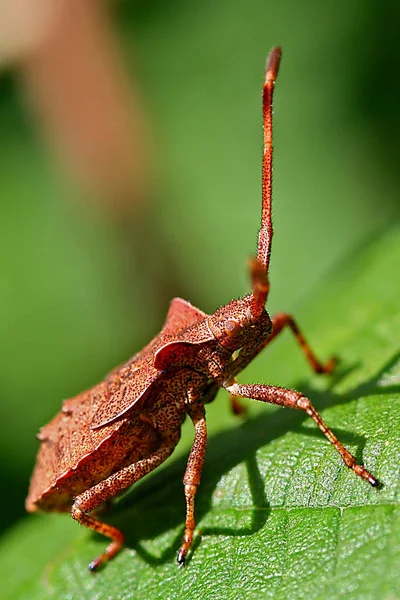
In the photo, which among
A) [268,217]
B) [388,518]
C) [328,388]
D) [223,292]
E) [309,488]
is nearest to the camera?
[388,518]

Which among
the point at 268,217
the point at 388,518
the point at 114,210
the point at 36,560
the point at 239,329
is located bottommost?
the point at 388,518

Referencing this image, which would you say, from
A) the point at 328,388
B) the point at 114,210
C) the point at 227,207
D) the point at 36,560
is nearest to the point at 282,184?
the point at 227,207

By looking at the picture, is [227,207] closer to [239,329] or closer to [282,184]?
[282,184]

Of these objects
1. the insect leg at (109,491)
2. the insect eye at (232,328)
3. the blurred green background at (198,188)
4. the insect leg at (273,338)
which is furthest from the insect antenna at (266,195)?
the blurred green background at (198,188)

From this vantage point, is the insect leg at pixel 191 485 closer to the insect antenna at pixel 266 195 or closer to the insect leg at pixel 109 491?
the insect leg at pixel 109 491

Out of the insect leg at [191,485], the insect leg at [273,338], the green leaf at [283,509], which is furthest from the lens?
the insect leg at [273,338]

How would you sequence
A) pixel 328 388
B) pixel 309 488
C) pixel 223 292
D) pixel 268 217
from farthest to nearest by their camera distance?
1. pixel 223 292
2. pixel 328 388
3. pixel 268 217
4. pixel 309 488

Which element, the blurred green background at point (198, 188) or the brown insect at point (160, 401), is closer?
the brown insect at point (160, 401)
